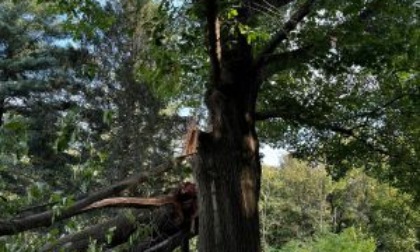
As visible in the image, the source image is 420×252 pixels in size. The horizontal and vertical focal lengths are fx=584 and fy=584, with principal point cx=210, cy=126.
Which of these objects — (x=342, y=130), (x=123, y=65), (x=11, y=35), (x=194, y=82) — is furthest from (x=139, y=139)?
(x=342, y=130)

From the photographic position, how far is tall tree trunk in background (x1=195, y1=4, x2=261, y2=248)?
511 centimetres

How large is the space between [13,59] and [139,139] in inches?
178

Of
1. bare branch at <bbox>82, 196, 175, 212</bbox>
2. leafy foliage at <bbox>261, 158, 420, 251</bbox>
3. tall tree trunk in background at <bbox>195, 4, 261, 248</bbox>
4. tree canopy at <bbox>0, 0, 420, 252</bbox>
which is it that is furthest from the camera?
leafy foliage at <bbox>261, 158, 420, 251</bbox>

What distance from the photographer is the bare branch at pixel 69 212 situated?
322 centimetres

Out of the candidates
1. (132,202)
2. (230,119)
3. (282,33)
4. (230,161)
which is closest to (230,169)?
(230,161)

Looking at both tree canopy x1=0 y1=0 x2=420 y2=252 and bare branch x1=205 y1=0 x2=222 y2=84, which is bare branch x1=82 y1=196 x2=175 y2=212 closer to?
tree canopy x1=0 y1=0 x2=420 y2=252

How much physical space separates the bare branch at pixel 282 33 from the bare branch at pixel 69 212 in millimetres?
1311

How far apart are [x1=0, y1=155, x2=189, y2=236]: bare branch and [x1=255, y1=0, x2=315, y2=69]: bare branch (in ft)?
4.30

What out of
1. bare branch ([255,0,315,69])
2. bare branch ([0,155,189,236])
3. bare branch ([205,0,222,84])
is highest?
bare branch ([255,0,315,69])

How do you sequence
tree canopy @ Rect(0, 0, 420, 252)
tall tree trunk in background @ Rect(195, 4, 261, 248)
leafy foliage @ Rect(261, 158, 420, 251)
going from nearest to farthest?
tree canopy @ Rect(0, 0, 420, 252)
tall tree trunk in background @ Rect(195, 4, 261, 248)
leafy foliage @ Rect(261, 158, 420, 251)

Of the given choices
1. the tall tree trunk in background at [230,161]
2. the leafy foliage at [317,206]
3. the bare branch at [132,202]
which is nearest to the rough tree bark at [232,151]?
the tall tree trunk in background at [230,161]

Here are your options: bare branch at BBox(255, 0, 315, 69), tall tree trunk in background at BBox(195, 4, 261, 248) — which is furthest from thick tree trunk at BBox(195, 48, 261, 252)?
bare branch at BBox(255, 0, 315, 69)

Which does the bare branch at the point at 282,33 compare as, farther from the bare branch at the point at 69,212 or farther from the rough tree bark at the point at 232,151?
the bare branch at the point at 69,212

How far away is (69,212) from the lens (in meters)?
3.86
